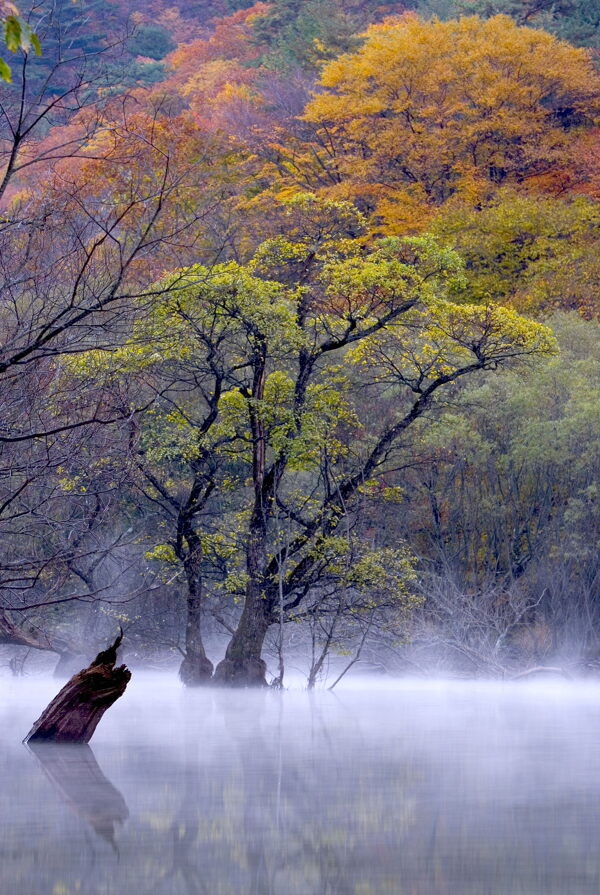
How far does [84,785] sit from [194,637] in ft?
36.6

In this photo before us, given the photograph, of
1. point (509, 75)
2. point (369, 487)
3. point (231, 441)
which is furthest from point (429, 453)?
point (509, 75)

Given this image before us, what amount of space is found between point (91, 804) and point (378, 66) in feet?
98.6

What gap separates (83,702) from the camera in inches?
423

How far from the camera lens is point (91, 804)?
25.5ft

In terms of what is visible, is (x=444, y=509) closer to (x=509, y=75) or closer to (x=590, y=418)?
(x=590, y=418)

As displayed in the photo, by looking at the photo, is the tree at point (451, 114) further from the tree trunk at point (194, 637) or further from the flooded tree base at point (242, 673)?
the flooded tree base at point (242, 673)

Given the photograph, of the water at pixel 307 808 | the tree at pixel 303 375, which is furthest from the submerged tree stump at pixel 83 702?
the tree at pixel 303 375

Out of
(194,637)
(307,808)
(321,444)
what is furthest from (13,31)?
(194,637)

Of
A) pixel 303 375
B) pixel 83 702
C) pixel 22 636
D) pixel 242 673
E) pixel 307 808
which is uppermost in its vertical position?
pixel 303 375

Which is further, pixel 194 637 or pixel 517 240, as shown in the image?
pixel 517 240

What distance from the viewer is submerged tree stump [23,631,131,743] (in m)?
10.2

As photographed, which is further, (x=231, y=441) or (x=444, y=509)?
(x=444, y=509)

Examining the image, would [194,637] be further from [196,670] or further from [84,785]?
[84,785]

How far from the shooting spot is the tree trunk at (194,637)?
63.5ft
